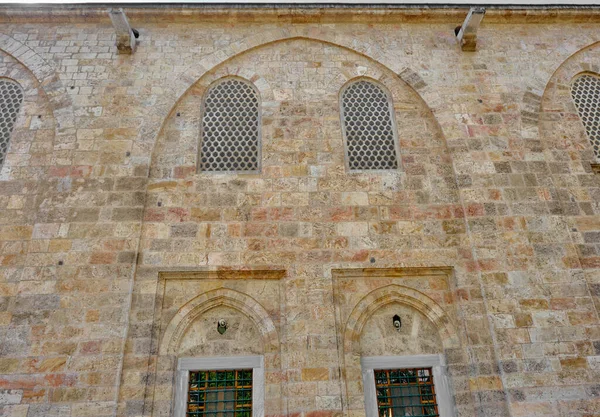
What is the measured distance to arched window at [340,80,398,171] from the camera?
220 inches

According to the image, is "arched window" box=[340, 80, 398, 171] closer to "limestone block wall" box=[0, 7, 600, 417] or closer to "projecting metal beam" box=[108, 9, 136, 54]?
"limestone block wall" box=[0, 7, 600, 417]

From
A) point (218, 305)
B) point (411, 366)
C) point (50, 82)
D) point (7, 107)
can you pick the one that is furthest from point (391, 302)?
point (7, 107)

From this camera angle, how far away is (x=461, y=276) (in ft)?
15.9

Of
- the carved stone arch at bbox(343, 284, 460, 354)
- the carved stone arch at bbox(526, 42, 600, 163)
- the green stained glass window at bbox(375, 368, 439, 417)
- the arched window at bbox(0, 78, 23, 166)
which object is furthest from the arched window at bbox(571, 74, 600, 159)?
the arched window at bbox(0, 78, 23, 166)

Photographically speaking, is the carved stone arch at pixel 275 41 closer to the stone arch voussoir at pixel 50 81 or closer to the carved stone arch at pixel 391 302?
the stone arch voussoir at pixel 50 81

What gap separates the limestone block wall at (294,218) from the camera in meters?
4.36

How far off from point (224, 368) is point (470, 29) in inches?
222

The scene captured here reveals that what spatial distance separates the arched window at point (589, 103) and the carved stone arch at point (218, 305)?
497cm

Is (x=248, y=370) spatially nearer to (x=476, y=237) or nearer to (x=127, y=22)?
(x=476, y=237)

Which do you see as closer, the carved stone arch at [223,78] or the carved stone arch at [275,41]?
the carved stone arch at [275,41]

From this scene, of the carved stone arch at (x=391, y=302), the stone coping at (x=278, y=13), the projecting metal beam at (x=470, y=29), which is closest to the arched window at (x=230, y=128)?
the stone coping at (x=278, y=13)

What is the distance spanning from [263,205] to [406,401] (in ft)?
8.73

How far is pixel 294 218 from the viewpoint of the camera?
16.6 ft

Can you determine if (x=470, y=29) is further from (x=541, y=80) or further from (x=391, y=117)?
(x=391, y=117)
